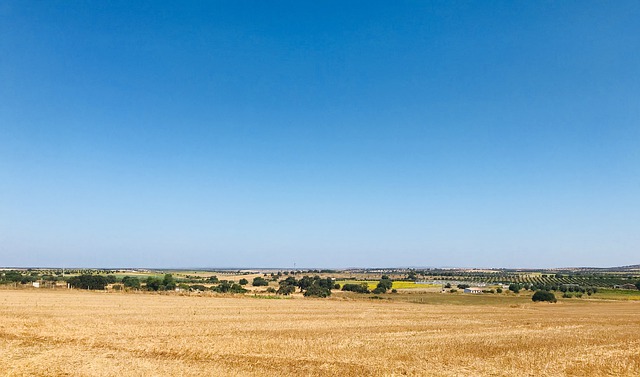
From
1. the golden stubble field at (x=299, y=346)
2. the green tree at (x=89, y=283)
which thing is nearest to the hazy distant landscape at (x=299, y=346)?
the golden stubble field at (x=299, y=346)

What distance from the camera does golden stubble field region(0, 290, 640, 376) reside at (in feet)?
64.4

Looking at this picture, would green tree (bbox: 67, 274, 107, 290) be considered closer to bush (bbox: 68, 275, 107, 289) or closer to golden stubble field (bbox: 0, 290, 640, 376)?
bush (bbox: 68, 275, 107, 289)

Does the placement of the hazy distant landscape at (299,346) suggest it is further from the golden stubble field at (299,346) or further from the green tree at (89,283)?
the green tree at (89,283)

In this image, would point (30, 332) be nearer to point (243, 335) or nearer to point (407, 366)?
point (243, 335)

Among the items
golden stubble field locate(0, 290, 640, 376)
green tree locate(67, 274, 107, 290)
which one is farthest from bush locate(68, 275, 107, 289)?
golden stubble field locate(0, 290, 640, 376)

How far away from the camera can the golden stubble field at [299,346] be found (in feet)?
64.4

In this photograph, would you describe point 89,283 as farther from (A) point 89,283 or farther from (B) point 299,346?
(B) point 299,346

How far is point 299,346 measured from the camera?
81.9 feet

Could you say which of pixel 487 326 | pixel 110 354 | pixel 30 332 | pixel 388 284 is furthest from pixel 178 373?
pixel 388 284

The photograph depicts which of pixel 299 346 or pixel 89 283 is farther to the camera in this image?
pixel 89 283

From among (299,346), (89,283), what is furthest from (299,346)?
(89,283)

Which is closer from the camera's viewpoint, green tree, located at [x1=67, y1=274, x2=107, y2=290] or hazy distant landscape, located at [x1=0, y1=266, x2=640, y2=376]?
hazy distant landscape, located at [x1=0, y1=266, x2=640, y2=376]

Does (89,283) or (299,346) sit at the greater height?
(299,346)

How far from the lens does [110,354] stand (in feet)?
71.4
